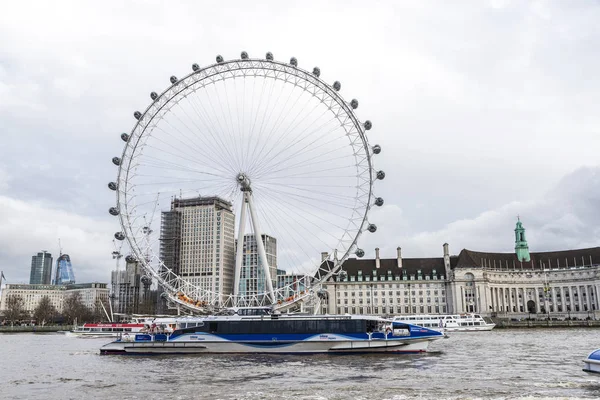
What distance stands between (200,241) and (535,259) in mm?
104321

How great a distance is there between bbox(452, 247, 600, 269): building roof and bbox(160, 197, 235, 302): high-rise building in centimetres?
7531

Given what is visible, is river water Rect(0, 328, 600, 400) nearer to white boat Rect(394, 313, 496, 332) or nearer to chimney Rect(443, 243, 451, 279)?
white boat Rect(394, 313, 496, 332)

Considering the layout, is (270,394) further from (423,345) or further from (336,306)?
(336,306)

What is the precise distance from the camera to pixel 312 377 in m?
36.4

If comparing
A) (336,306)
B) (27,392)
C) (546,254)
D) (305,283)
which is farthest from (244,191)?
(546,254)

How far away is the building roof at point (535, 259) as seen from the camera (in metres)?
153

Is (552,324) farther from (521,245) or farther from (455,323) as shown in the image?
(521,245)

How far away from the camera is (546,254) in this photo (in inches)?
6412

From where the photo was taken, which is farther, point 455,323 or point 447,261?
point 447,261

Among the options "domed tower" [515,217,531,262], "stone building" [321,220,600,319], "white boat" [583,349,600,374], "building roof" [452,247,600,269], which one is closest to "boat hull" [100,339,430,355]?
"white boat" [583,349,600,374]

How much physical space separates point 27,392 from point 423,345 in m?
34.3

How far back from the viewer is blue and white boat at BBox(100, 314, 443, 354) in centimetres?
5338

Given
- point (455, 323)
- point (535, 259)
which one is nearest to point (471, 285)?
point (535, 259)

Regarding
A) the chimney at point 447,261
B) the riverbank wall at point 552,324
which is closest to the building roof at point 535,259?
the chimney at point 447,261
